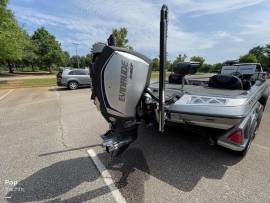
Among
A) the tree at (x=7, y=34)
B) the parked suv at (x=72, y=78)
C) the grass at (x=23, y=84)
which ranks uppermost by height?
the tree at (x=7, y=34)

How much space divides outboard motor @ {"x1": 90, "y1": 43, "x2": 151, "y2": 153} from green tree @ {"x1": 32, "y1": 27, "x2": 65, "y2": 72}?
146ft

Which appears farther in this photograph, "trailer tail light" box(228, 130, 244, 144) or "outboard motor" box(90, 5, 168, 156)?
"trailer tail light" box(228, 130, 244, 144)

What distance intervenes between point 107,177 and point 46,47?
45334 millimetres

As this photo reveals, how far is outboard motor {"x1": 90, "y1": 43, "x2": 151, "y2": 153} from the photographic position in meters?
2.47

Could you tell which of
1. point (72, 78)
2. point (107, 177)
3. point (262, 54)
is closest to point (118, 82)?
point (107, 177)

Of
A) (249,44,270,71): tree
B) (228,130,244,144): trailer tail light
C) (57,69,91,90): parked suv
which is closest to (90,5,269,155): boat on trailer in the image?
(228,130,244,144): trailer tail light

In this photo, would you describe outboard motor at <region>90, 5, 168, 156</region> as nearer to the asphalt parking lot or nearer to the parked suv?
the asphalt parking lot

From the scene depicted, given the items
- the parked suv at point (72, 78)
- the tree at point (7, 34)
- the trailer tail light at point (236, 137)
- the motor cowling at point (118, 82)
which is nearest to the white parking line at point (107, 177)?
the motor cowling at point (118, 82)

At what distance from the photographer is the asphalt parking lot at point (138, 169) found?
2.50 metres

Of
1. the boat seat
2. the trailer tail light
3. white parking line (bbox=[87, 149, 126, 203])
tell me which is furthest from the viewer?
the boat seat

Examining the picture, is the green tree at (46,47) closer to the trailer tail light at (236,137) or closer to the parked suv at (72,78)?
the parked suv at (72,78)

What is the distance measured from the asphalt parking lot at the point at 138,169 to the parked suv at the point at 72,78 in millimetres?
10251

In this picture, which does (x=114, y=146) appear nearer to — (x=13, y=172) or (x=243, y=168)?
(x=13, y=172)

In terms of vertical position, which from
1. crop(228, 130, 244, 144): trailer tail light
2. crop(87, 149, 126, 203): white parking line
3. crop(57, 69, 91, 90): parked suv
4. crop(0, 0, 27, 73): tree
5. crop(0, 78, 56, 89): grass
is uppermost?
crop(0, 0, 27, 73): tree
